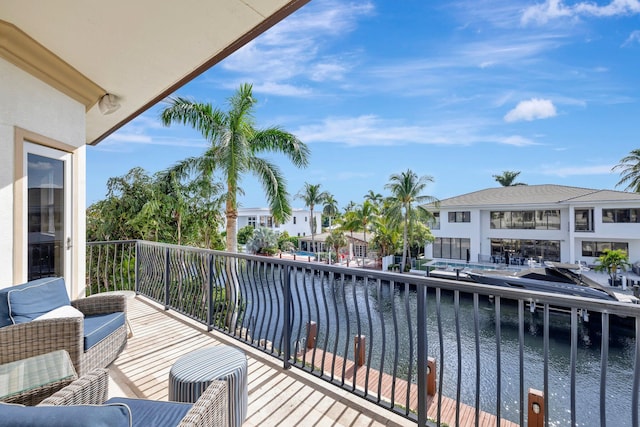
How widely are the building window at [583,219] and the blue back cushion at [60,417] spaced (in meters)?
26.6

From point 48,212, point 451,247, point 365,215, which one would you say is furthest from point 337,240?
point 48,212

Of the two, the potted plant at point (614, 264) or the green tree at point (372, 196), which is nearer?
the potted plant at point (614, 264)

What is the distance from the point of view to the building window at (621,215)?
61.8 ft

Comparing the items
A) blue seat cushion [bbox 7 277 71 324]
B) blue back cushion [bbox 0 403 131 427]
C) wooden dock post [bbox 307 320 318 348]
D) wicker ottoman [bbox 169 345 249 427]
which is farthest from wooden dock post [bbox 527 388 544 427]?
blue seat cushion [bbox 7 277 71 324]

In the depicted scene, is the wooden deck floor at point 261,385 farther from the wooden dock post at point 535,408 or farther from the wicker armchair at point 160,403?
the wooden dock post at point 535,408

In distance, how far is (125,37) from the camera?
270 centimetres

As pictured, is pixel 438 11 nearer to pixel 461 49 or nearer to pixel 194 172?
pixel 461 49

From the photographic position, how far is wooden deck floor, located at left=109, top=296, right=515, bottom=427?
2.20m

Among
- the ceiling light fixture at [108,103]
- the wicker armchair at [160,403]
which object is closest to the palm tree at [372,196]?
the ceiling light fixture at [108,103]

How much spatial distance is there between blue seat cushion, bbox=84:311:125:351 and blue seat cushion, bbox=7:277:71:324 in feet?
1.00

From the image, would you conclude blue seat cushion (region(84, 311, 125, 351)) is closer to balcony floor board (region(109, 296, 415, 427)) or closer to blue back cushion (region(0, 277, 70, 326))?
blue back cushion (region(0, 277, 70, 326))

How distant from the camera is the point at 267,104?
1072cm

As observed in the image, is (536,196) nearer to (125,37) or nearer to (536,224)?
(536,224)

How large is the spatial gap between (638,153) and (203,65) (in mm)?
36278
